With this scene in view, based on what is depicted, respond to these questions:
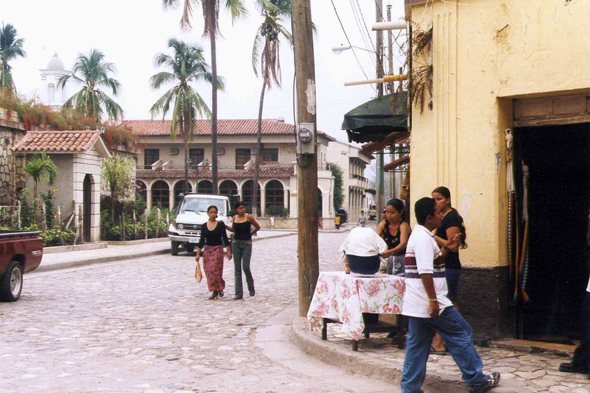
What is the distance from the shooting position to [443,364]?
6.69 m

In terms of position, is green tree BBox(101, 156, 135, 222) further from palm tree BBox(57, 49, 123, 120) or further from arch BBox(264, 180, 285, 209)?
arch BBox(264, 180, 285, 209)

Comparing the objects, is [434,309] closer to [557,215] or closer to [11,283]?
[557,215]

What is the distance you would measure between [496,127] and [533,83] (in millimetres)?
606

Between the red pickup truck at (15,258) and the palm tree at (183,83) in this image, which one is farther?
the palm tree at (183,83)

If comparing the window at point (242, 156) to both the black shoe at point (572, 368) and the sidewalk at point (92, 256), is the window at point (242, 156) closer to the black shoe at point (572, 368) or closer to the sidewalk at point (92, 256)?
the sidewalk at point (92, 256)

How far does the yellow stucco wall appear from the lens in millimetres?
7293

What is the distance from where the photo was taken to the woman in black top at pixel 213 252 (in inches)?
487

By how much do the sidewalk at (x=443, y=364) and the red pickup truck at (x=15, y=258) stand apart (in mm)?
5408

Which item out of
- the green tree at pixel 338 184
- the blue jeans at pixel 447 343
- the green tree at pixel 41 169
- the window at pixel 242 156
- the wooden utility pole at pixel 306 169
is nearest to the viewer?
the blue jeans at pixel 447 343

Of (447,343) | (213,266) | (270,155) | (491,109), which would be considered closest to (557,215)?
(491,109)

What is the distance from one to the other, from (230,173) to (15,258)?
4997 cm

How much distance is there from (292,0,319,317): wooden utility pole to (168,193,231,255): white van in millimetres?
13290

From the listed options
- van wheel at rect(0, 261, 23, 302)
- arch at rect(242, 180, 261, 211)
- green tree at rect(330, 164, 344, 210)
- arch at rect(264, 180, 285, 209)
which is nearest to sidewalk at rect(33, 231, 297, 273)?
van wheel at rect(0, 261, 23, 302)

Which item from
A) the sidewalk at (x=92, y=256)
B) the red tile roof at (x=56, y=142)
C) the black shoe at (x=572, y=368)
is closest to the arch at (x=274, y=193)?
the sidewalk at (x=92, y=256)
